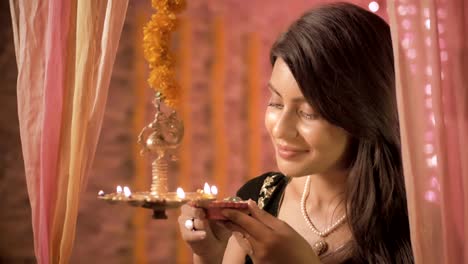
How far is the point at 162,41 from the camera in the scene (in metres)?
1.52

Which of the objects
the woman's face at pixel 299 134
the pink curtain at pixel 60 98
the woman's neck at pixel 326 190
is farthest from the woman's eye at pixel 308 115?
the pink curtain at pixel 60 98

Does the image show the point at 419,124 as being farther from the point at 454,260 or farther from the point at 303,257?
the point at 303,257

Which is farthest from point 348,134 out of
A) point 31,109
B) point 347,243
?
point 31,109

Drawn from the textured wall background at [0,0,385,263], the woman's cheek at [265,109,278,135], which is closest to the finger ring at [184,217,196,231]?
the woman's cheek at [265,109,278,135]

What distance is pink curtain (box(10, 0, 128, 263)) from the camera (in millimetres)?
1448

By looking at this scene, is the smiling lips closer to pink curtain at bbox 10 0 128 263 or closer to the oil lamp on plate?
the oil lamp on plate

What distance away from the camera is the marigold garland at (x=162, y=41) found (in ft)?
4.96

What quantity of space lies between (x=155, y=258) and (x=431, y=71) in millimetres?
1763

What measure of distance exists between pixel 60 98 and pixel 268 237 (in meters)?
0.66

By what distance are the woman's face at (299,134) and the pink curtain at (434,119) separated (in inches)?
13.8

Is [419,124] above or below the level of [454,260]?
above

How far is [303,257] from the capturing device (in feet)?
3.97

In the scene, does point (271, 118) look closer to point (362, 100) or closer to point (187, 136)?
point (362, 100)

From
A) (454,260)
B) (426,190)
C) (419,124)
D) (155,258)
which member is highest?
(419,124)
